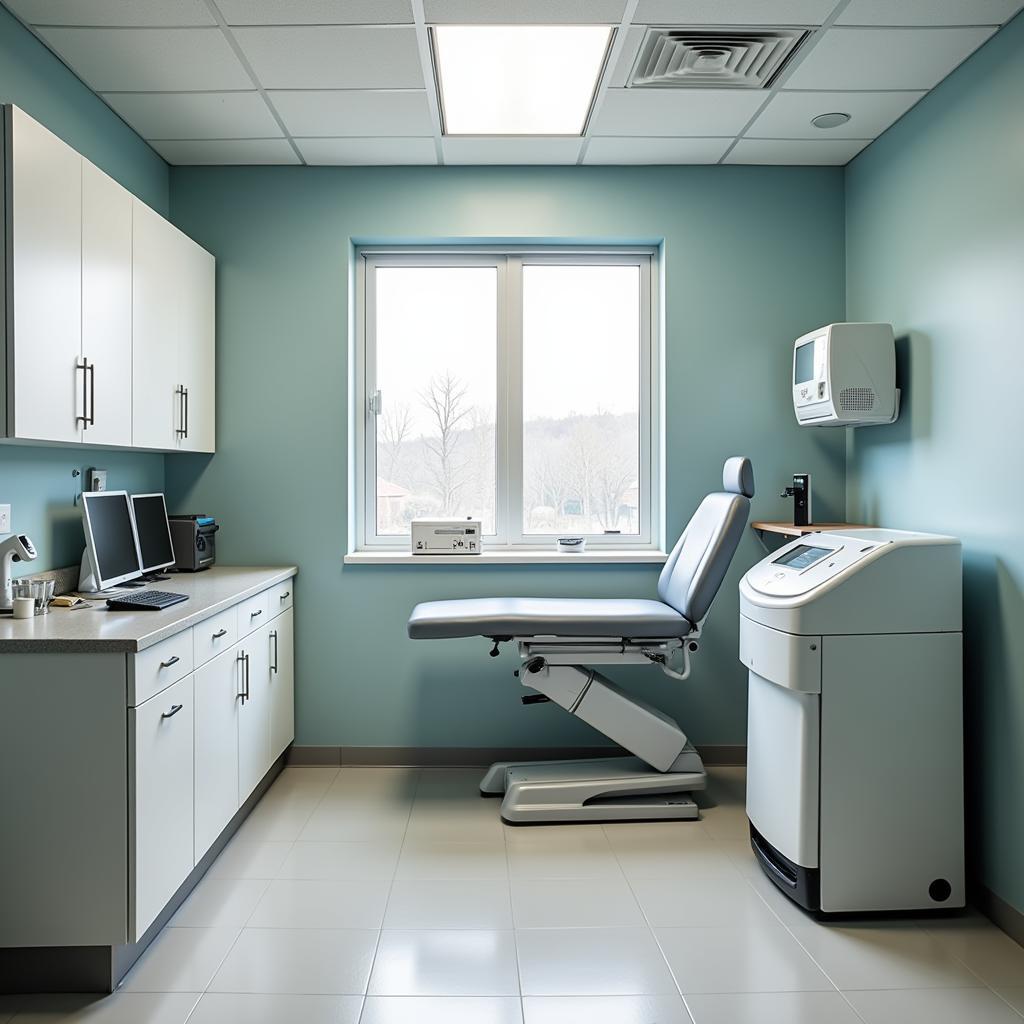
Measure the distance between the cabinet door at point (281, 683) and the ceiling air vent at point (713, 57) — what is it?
2455mm

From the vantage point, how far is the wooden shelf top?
10.6 ft

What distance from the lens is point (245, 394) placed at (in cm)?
371

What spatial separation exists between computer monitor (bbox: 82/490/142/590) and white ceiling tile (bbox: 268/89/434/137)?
60.4 inches

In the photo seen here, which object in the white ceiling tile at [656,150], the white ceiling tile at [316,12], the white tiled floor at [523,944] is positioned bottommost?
the white tiled floor at [523,944]

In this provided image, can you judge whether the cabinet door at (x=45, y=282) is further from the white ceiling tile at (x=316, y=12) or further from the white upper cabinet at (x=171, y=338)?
the white ceiling tile at (x=316, y=12)

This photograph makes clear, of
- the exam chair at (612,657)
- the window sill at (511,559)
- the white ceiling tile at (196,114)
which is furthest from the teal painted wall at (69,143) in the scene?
the exam chair at (612,657)

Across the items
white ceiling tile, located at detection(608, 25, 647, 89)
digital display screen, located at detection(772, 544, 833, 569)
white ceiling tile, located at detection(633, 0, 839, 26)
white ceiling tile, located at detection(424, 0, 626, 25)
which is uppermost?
white ceiling tile, located at detection(608, 25, 647, 89)

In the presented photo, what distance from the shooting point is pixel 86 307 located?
247cm

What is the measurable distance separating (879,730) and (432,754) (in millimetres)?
1942

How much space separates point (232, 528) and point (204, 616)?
1.28 m

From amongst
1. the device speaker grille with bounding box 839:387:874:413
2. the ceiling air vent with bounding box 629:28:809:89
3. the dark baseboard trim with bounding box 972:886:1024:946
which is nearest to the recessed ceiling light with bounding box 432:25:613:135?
the ceiling air vent with bounding box 629:28:809:89

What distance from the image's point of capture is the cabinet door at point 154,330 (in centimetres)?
283

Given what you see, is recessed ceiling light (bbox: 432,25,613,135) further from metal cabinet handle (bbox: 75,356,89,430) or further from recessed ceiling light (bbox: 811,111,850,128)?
metal cabinet handle (bbox: 75,356,89,430)

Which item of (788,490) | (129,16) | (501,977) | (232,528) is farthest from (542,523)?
(129,16)
